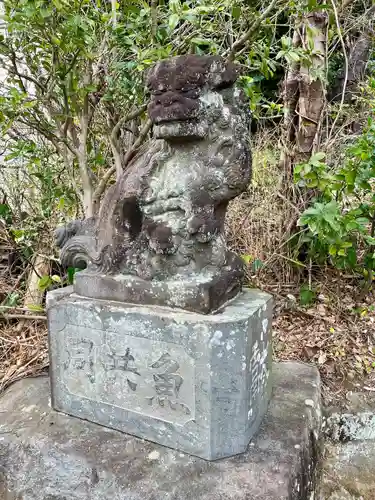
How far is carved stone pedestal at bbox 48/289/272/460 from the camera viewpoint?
1.60 metres

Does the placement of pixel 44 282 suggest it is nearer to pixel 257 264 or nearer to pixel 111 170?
pixel 111 170

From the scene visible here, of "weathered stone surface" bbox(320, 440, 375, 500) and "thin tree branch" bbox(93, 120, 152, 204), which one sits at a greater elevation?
"thin tree branch" bbox(93, 120, 152, 204)

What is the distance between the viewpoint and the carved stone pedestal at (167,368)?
63.0 inches

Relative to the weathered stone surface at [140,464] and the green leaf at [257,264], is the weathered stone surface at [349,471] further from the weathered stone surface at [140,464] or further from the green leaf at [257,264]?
the green leaf at [257,264]

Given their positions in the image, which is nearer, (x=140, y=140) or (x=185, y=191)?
(x=185, y=191)

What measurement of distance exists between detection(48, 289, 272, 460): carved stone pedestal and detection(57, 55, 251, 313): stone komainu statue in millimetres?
110

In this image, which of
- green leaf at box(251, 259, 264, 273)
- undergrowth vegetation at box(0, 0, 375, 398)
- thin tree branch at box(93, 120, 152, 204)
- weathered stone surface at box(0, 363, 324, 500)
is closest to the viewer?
weathered stone surface at box(0, 363, 324, 500)

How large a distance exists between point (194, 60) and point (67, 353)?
143 cm

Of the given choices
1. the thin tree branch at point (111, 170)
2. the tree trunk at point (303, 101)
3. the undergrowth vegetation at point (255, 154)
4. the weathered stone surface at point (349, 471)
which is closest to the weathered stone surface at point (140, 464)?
the weathered stone surface at point (349, 471)

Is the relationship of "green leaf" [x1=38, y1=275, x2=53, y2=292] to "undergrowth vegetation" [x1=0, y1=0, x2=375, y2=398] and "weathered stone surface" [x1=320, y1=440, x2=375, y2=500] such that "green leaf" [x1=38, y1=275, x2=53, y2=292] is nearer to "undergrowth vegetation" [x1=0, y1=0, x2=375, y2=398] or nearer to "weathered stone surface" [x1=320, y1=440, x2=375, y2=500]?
"undergrowth vegetation" [x1=0, y1=0, x2=375, y2=398]

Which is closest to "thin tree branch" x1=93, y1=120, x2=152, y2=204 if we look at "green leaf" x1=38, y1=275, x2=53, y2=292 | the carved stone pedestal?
"green leaf" x1=38, y1=275, x2=53, y2=292

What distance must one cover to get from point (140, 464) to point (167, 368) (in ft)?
1.30

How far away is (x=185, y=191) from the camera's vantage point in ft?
5.43

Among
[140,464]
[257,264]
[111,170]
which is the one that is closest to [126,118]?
[111,170]
